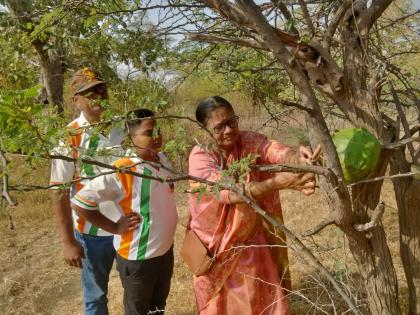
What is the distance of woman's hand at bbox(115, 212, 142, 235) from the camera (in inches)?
79.8

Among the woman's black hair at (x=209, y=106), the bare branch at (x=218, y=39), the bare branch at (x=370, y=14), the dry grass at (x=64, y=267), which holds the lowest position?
the dry grass at (x=64, y=267)

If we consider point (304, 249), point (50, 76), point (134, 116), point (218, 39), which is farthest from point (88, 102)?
point (50, 76)

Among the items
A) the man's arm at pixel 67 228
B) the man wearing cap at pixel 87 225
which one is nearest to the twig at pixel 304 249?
the man wearing cap at pixel 87 225

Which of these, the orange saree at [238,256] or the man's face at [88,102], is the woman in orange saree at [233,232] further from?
the man's face at [88,102]

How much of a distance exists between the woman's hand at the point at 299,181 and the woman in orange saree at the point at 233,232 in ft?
1.02

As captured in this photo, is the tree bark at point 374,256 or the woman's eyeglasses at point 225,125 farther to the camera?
the woman's eyeglasses at point 225,125

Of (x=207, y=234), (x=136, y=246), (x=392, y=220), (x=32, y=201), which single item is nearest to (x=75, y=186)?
(x=136, y=246)

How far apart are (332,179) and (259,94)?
4.74ft

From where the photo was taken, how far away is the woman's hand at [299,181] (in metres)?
1.47

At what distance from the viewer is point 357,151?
1.35 m

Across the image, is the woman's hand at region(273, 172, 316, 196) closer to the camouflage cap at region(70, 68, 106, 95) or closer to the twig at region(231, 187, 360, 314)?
the twig at region(231, 187, 360, 314)

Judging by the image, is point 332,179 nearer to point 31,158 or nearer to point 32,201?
point 31,158

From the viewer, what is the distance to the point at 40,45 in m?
4.79

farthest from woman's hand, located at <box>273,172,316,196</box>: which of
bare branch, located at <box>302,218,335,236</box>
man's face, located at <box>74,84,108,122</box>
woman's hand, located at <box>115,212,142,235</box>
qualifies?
man's face, located at <box>74,84,108,122</box>
